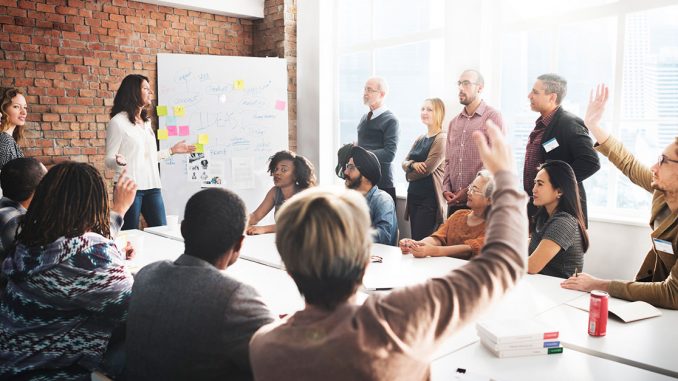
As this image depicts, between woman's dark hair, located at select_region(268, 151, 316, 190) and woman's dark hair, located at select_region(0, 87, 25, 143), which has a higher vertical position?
woman's dark hair, located at select_region(0, 87, 25, 143)

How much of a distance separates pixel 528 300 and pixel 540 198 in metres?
0.74

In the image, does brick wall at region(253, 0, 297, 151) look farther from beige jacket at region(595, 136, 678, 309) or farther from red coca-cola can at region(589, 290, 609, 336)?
red coca-cola can at region(589, 290, 609, 336)

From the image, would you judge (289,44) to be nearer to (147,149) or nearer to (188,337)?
(147,149)

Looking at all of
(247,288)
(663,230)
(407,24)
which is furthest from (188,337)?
(407,24)

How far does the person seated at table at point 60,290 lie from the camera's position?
1.72m

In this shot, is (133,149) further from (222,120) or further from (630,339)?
(630,339)

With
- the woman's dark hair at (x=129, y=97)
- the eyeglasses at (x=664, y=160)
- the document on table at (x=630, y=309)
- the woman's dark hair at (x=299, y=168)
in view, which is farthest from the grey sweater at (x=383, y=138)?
the document on table at (x=630, y=309)

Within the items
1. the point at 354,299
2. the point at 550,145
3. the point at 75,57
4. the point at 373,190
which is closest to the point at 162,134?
the point at 75,57

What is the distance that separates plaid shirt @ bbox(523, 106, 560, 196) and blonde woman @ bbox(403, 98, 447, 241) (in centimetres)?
83

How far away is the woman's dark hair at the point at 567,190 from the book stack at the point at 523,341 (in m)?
1.13

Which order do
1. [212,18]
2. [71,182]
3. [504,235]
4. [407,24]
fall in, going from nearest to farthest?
[504,235], [71,182], [407,24], [212,18]

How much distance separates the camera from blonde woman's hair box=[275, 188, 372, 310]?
1018mm

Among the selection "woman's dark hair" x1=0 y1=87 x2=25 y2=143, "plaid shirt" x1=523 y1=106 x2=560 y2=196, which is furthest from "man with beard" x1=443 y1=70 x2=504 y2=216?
"woman's dark hair" x1=0 y1=87 x2=25 y2=143

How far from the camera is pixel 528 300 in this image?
2.18 meters
